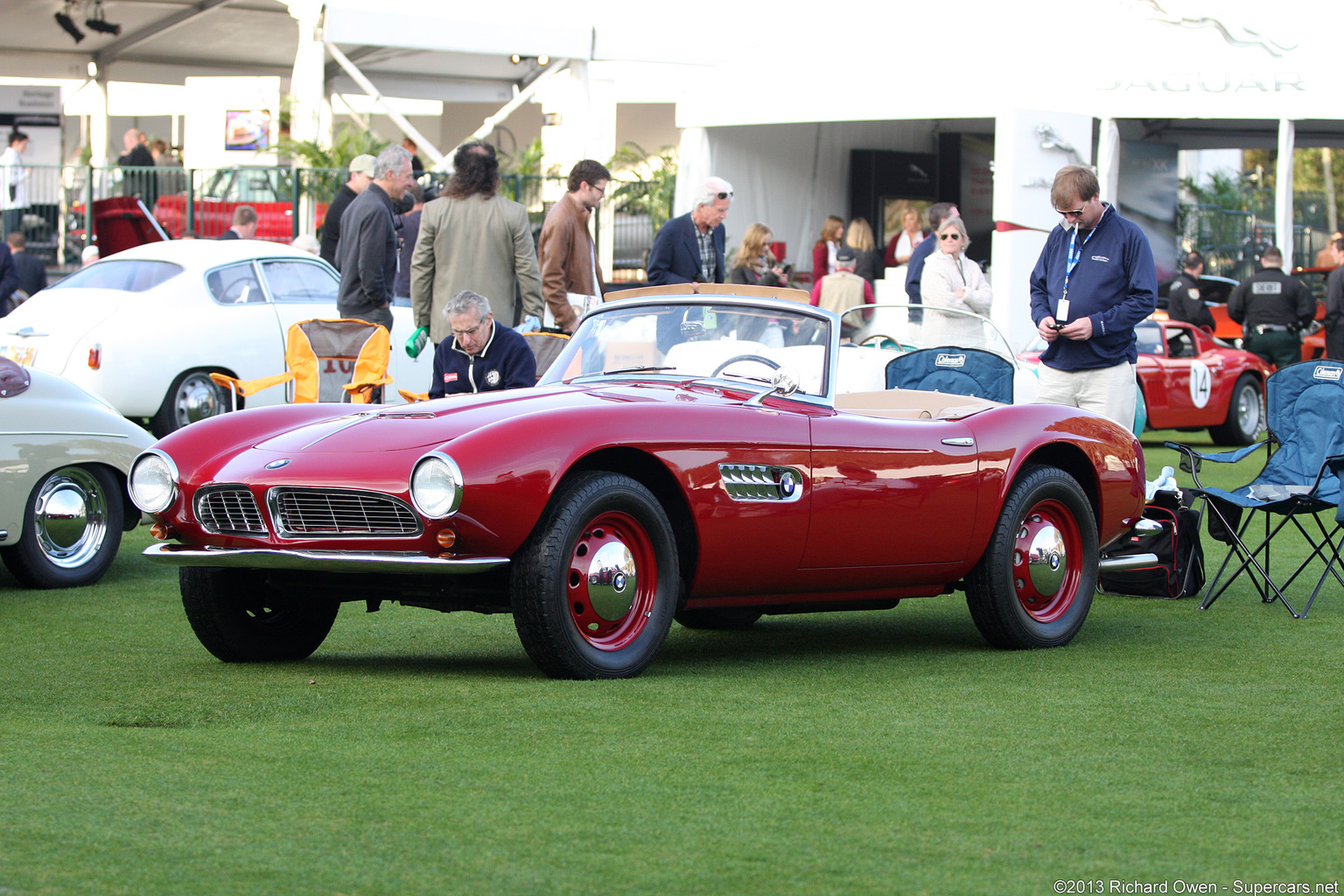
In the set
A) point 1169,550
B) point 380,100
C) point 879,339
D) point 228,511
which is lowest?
point 1169,550

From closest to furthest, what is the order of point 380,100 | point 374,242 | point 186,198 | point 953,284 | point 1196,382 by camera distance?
1. point 374,242
2. point 953,284
3. point 1196,382
4. point 186,198
5. point 380,100

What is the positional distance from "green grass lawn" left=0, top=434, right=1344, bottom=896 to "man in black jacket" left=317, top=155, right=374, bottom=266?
584cm

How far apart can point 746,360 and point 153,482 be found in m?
2.14

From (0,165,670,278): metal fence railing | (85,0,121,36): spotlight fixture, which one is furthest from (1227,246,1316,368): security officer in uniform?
(85,0,121,36): spotlight fixture

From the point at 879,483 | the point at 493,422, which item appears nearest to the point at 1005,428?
the point at 879,483

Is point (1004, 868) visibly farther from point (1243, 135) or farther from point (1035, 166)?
point (1243, 135)

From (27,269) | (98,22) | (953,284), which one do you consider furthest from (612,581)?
(98,22)

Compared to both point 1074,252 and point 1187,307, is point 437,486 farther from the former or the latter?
point 1187,307

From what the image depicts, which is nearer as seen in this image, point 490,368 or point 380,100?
point 490,368

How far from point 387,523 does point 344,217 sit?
5997 millimetres

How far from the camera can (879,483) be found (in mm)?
5824

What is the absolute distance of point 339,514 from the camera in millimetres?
5164

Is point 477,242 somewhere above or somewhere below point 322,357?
above

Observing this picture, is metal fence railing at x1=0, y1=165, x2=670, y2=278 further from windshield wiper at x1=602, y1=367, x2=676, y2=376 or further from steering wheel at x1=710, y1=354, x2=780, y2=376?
steering wheel at x1=710, y1=354, x2=780, y2=376
